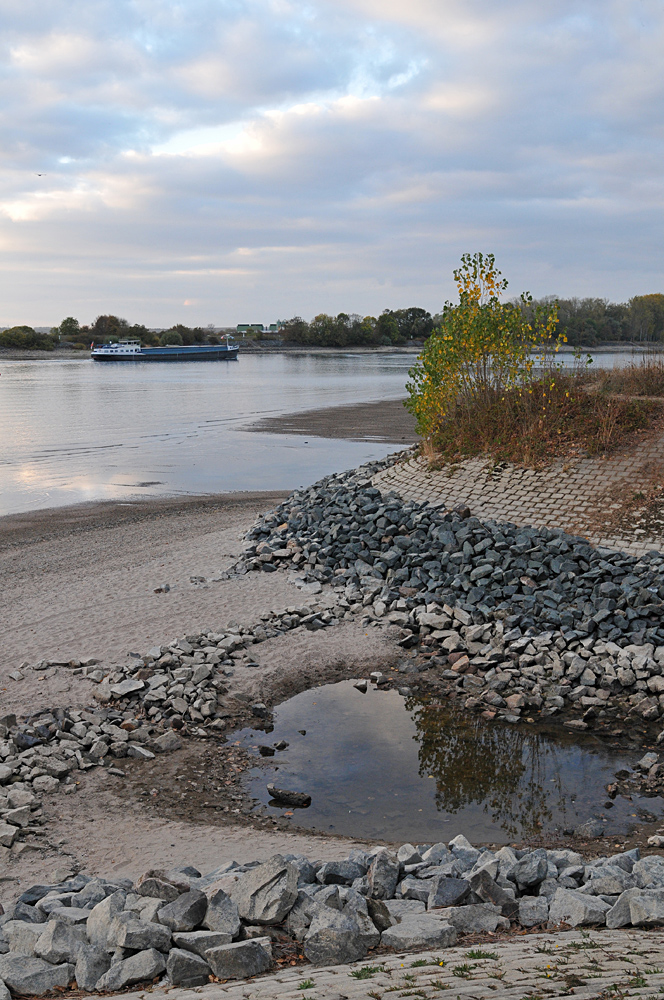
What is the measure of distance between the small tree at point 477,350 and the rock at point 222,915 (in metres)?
11.8

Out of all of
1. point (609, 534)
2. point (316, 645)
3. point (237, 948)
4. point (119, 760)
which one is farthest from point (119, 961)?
point (609, 534)

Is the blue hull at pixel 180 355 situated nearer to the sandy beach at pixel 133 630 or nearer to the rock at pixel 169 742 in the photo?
the sandy beach at pixel 133 630

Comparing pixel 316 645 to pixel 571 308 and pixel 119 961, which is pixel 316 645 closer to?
pixel 119 961

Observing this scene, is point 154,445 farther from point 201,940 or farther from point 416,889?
point 201,940

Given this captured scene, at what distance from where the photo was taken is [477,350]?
1488 cm

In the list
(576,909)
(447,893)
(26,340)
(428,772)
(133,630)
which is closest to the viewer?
(576,909)

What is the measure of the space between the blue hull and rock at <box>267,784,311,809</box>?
11073 centimetres

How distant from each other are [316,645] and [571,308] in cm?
6248

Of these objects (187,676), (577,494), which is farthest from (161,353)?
(187,676)

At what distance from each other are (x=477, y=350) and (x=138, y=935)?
41.4 feet

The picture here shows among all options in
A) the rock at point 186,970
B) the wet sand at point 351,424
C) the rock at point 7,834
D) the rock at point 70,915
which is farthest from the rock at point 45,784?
the wet sand at point 351,424

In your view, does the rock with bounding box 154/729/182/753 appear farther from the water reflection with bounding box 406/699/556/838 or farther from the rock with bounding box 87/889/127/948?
the rock with bounding box 87/889/127/948

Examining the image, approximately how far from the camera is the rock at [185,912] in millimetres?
4121

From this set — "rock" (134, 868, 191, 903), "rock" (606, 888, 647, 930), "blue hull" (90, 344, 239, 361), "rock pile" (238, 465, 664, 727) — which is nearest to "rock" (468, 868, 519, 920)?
"rock" (606, 888, 647, 930)
